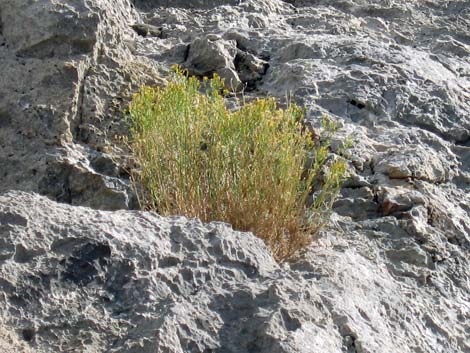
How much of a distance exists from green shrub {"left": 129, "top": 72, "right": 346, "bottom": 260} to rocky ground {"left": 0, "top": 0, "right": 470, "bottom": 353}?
0.77ft

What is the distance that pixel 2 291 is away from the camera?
3.35 meters

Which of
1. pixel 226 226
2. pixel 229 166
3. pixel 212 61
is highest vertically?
pixel 226 226

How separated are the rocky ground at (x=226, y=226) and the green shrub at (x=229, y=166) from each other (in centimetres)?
23

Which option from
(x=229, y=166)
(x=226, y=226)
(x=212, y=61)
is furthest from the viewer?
(x=212, y=61)

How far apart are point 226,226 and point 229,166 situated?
60 cm

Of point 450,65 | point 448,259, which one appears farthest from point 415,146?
point 450,65

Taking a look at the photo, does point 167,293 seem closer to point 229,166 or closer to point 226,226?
point 226,226

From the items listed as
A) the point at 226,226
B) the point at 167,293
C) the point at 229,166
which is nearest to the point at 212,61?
the point at 229,166

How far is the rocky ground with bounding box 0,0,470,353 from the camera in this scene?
3436mm

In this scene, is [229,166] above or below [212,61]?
above

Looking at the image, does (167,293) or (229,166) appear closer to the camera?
(167,293)

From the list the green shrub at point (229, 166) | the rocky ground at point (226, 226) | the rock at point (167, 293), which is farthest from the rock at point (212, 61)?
the rock at point (167, 293)

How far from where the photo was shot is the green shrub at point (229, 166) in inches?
174

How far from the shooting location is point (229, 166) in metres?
4.51
